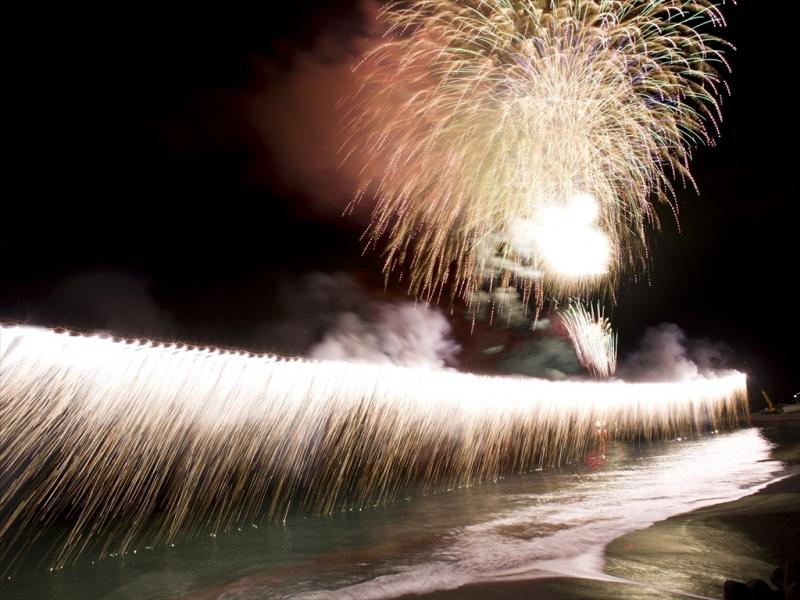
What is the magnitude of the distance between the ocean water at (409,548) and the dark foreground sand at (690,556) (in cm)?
52

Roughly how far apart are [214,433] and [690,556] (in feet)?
41.5

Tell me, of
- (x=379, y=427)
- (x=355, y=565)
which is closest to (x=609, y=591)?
(x=355, y=565)

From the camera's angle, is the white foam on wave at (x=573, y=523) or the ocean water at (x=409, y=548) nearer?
the white foam on wave at (x=573, y=523)

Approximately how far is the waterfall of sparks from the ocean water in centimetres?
223

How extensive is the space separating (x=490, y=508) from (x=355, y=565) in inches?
284

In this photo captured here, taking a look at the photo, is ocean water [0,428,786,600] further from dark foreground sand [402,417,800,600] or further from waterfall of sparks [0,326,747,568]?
waterfall of sparks [0,326,747,568]

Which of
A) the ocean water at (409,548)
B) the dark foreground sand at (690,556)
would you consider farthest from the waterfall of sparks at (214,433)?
the dark foreground sand at (690,556)

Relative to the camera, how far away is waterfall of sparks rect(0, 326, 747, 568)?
1016 centimetres

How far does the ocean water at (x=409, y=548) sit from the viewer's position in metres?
9.73

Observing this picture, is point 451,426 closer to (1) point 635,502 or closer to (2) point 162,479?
(1) point 635,502

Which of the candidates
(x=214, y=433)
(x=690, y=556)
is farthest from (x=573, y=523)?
(x=214, y=433)

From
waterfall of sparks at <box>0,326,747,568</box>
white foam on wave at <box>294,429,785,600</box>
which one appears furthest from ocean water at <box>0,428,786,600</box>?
waterfall of sparks at <box>0,326,747,568</box>

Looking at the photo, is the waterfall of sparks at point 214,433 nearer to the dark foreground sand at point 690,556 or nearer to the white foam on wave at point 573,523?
the white foam on wave at point 573,523

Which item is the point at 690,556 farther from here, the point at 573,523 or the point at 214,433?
the point at 214,433
